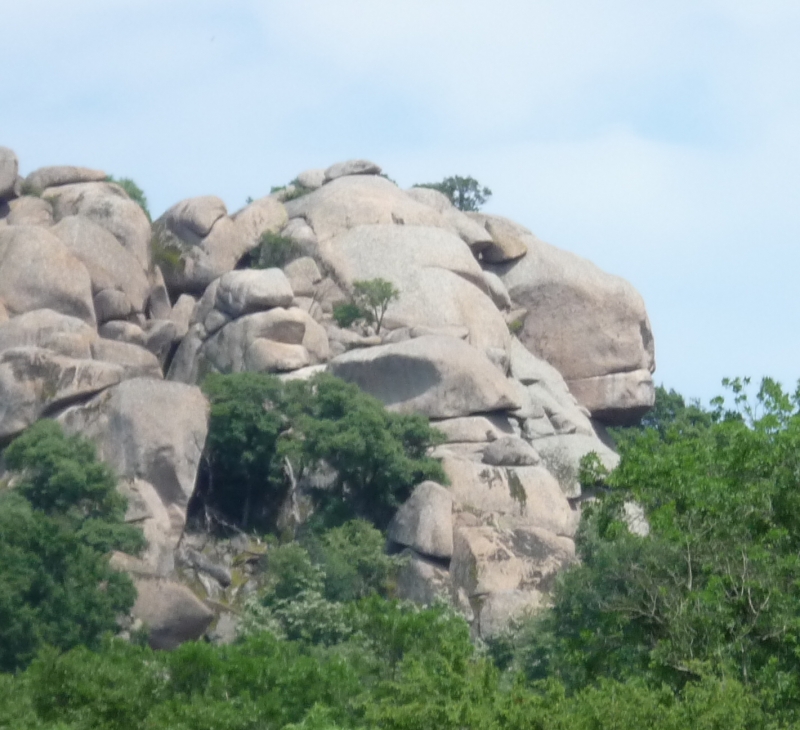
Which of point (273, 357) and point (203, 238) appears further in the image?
point (203, 238)

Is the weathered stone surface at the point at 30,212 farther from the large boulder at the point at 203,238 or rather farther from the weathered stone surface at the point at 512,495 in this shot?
the weathered stone surface at the point at 512,495

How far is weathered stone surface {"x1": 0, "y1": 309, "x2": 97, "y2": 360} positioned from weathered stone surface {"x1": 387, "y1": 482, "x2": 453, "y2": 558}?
11.9 m

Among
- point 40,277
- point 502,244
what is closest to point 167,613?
point 40,277

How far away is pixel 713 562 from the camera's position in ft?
75.2

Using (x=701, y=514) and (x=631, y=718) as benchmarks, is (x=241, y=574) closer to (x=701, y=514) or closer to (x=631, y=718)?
(x=701, y=514)

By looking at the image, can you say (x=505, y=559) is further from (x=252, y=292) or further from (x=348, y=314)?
(x=252, y=292)

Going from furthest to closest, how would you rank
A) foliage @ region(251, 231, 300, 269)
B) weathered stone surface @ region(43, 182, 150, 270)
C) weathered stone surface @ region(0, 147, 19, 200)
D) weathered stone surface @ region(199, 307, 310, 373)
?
foliage @ region(251, 231, 300, 269)
weathered stone surface @ region(0, 147, 19, 200)
weathered stone surface @ region(43, 182, 150, 270)
weathered stone surface @ region(199, 307, 310, 373)

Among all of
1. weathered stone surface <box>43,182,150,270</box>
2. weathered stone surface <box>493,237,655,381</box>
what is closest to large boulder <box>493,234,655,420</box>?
weathered stone surface <box>493,237,655,381</box>

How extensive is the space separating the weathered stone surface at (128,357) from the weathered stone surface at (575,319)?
18.6 m

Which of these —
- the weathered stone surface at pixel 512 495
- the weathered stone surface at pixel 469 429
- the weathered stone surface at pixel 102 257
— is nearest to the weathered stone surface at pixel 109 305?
the weathered stone surface at pixel 102 257

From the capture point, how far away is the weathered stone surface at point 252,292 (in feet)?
187

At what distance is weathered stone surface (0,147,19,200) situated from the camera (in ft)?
199

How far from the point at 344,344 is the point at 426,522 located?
12.5 m

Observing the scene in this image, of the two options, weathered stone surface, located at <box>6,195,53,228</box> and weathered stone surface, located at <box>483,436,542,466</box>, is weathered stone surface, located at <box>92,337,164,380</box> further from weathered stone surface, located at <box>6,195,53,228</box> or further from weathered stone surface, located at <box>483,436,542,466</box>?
weathered stone surface, located at <box>483,436,542,466</box>
